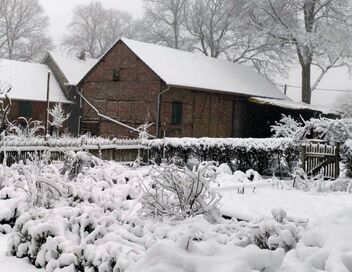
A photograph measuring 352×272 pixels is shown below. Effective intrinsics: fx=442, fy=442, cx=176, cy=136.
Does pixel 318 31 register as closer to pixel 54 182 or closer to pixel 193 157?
pixel 193 157

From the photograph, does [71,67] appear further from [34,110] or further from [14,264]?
[14,264]

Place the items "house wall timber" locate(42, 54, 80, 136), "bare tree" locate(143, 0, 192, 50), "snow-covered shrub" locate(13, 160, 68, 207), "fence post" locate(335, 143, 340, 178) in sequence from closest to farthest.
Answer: "snow-covered shrub" locate(13, 160, 68, 207) → "fence post" locate(335, 143, 340, 178) → "house wall timber" locate(42, 54, 80, 136) → "bare tree" locate(143, 0, 192, 50)

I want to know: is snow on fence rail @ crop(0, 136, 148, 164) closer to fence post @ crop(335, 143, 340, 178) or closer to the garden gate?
the garden gate

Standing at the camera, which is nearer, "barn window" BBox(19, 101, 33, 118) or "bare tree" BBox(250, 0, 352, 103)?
"bare tree" BBox(250, 0, 352, 103)

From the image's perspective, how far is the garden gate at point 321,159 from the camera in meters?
13.2

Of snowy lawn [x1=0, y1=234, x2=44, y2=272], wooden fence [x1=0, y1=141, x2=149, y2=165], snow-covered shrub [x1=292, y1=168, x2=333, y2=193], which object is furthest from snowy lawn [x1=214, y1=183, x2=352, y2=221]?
wooden fence [x1=0, y1=141, x2=149, y2=165]

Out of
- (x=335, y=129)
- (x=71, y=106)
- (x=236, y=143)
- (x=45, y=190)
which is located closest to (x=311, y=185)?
(x=335, y=129)

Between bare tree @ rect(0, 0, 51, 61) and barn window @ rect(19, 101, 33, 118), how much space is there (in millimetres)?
17226

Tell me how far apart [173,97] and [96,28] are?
1149 inches

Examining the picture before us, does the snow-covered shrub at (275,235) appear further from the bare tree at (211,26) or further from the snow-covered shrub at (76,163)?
the bare tree at (211,26)

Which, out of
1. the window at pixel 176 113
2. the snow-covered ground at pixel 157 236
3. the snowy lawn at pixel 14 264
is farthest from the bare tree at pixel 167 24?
the snowy lawn at pixel 14 264

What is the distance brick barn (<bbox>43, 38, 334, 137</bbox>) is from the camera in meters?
24.3

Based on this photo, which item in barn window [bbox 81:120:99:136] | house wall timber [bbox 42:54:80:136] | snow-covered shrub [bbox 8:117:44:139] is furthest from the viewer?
house wall timber [bbox 42:54:80:136]

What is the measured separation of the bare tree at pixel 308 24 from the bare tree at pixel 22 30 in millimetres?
25478
